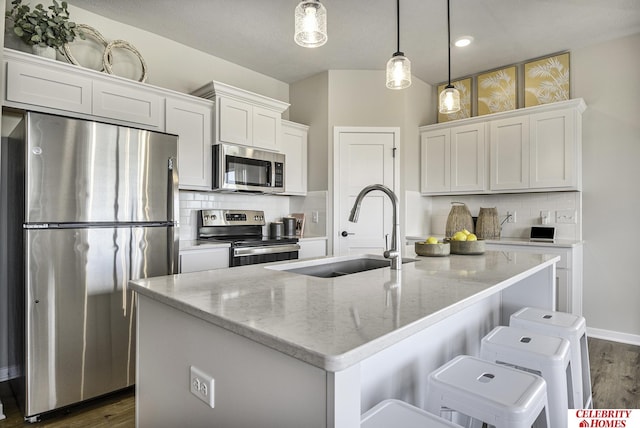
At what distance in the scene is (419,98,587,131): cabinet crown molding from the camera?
326cm

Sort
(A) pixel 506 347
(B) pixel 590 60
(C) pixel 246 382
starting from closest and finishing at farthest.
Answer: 1. (C) pixel 246 382
2. (A) pixel 506 347
3. (B) pixel 590 60

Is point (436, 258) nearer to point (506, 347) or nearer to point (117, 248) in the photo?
point (506, 347)

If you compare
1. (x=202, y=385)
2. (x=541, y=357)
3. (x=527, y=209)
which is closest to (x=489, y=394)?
(x=541, y=357)

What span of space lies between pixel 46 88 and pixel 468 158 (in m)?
3.75

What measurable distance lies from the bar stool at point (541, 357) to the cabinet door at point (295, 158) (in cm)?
274

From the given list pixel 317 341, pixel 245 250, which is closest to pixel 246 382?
pixel 317 341

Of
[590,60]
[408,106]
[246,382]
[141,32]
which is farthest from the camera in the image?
[408,106]

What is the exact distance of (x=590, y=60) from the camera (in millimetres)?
3416

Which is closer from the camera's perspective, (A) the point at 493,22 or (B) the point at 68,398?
(B) the point at 68,398

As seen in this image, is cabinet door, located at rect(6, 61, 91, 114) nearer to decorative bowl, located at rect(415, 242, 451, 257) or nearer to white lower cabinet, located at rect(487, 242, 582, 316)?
decorative bowl, located at rect(415, 242, 451, 257)

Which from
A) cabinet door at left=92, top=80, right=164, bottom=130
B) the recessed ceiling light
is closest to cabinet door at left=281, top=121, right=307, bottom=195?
cabinet door at left=92, top=80, right=164, bottom=130

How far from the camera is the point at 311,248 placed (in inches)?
148

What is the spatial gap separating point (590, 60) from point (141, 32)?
4.15 m

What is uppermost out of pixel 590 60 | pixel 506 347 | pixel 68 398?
pixel 590 60
